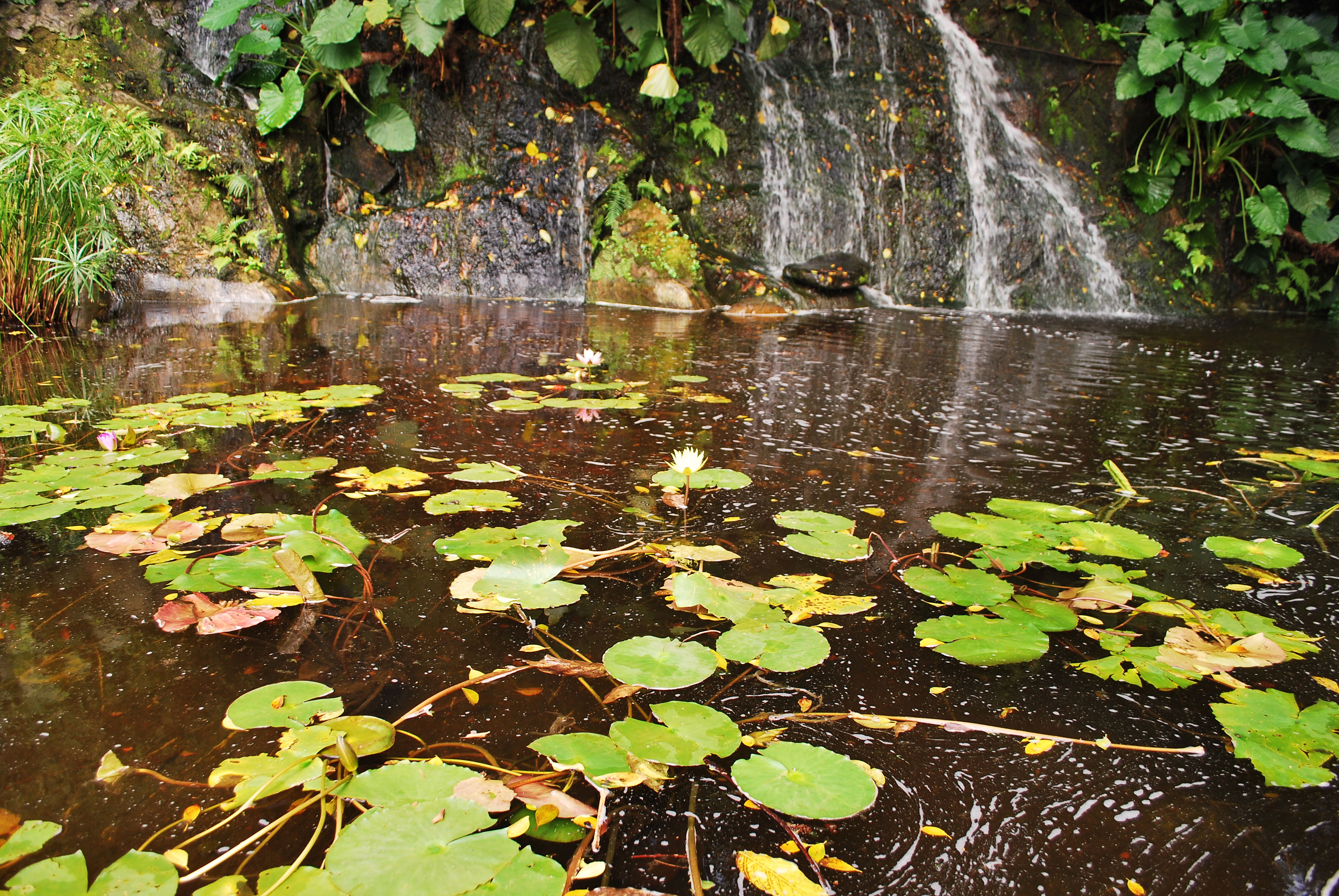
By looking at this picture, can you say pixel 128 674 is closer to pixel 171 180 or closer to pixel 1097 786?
pixel 1097 786

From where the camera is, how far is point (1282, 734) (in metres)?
0.93

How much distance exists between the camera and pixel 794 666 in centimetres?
100

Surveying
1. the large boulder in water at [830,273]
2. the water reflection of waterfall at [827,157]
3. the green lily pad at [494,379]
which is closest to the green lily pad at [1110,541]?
the green lily pad at [494,379]

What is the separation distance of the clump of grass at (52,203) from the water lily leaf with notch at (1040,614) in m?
4.21

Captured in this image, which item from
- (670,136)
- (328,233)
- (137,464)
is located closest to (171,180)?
(328,233)

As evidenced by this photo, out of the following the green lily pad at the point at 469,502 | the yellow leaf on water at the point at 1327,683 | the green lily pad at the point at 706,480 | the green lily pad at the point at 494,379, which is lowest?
the yellow leaf on water at the point at 1327,683

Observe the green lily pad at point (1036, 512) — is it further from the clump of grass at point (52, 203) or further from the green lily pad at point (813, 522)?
the clump of grass at point (52, 203)

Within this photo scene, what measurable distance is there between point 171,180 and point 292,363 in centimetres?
385

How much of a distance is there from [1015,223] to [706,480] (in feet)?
24.3

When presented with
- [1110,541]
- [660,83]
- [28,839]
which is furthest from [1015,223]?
[28,839]

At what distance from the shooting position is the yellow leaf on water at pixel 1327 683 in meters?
1.04

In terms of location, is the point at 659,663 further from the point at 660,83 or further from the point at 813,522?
the point at 660,83

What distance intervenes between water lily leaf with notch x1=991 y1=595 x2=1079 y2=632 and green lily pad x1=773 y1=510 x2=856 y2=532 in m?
0.36

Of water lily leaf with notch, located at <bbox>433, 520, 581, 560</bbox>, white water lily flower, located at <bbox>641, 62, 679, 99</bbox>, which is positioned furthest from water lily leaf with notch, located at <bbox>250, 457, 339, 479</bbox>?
white water lily flower, located at <bbox>641, 62, 679, 99</bbox>
